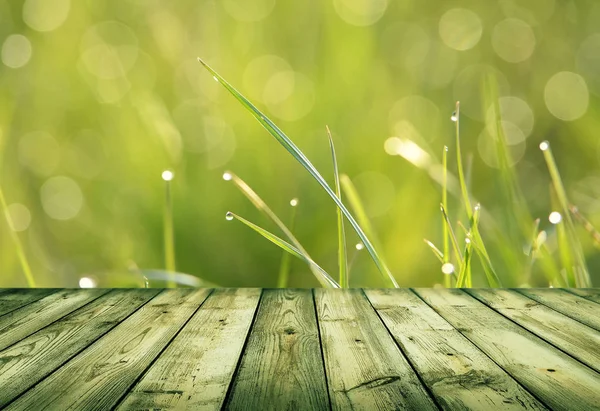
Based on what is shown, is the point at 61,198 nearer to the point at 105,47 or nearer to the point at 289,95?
the point at 105,47

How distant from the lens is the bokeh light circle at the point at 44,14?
2213 mm

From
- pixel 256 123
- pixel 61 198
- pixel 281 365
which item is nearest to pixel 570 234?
pixel 281 365

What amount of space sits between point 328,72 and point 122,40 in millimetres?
863

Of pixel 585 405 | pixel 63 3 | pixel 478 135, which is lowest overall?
pixel 585 405

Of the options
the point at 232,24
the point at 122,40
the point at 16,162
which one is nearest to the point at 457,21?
the point at 232,24

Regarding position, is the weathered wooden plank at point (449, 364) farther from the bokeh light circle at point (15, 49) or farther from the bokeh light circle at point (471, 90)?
the bokeh light circle at point (15, 49)

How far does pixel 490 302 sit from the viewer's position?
1225 mm

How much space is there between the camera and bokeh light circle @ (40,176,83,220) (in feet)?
6.81

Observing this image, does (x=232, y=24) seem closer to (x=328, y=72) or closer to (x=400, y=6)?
(x=328, y=72)

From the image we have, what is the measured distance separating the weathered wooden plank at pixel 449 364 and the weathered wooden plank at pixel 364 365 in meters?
0.02

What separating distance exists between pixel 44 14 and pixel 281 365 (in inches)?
75.3

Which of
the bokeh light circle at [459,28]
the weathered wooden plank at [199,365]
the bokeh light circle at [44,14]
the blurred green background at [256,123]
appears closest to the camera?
the weathered wooden plank at [199,365]

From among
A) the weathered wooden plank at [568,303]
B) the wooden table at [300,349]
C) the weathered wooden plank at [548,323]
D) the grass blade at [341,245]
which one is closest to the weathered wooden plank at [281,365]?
the wooden table at [300,349]

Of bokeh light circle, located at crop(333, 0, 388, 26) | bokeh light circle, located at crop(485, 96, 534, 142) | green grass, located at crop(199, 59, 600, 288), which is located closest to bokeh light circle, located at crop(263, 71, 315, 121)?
bokeh light circle, located at crop(333, 0, 388, 26)
